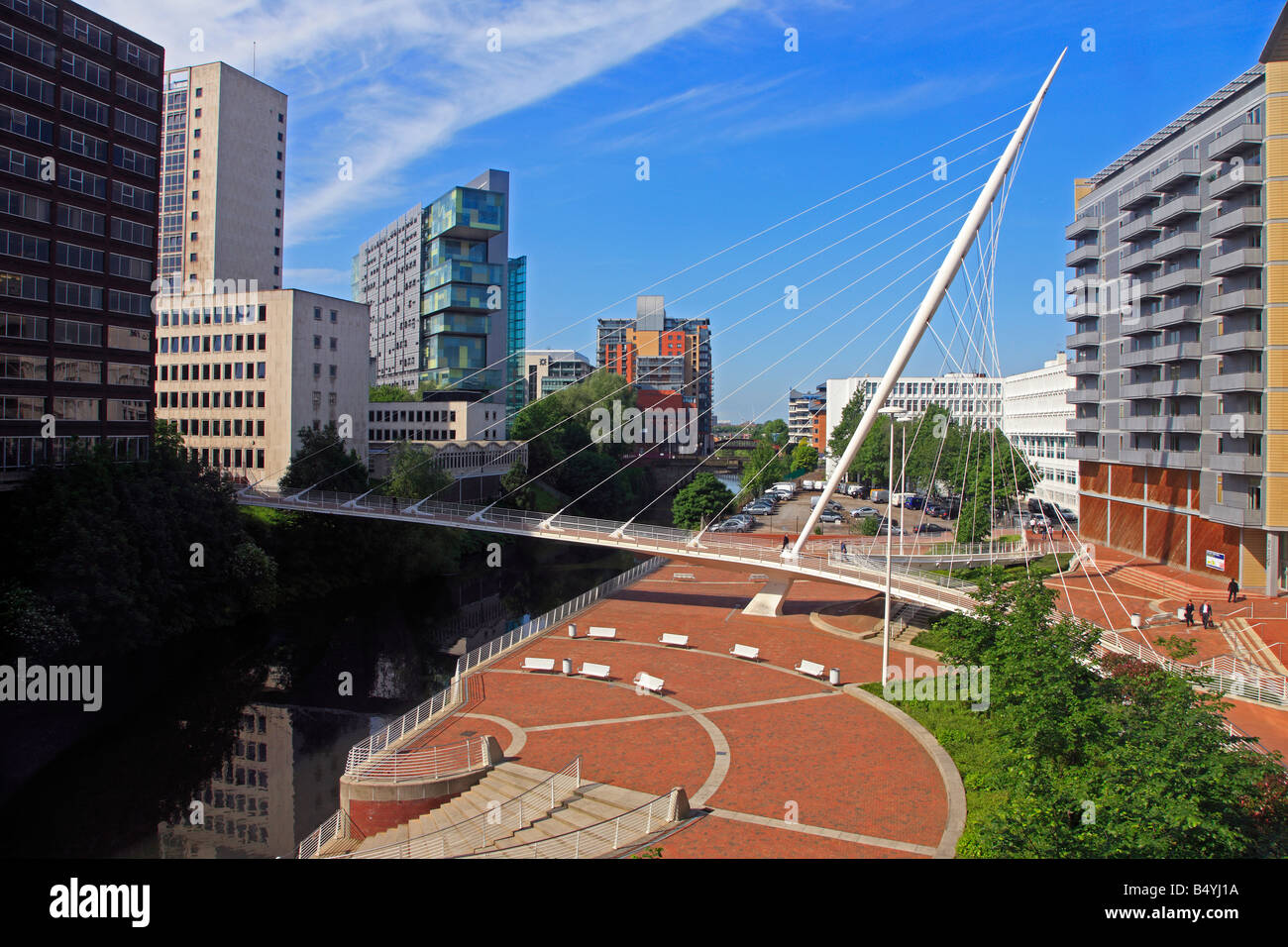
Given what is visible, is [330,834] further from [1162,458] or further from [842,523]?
[842,523]

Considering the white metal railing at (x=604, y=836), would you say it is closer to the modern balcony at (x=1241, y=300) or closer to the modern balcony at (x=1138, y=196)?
the modern balcony at (x=1241, y=300)

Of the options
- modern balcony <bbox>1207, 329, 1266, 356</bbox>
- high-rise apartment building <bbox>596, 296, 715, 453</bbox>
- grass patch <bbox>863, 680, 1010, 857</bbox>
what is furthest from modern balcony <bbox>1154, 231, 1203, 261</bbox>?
high-rise apartment building <bbox>596, 296, 715, 453</bbox>

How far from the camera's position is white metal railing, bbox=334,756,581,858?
558 inches

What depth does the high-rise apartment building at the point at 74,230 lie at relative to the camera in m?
32.6

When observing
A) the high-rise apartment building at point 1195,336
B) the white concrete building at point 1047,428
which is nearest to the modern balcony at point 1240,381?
the high-rise apartment building at point 1195,336

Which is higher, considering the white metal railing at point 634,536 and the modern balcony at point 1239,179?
the modern balcony at point 1239,179

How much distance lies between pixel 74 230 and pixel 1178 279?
49331mm

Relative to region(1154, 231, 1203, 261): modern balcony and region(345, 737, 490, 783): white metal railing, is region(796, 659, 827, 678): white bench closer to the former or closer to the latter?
region(345, 737, 490, 783): white metal railing

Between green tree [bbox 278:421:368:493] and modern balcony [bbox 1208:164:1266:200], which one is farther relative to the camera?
green tree [bbox 278:421:368:493]

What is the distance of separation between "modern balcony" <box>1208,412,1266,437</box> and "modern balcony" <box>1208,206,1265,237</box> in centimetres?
748

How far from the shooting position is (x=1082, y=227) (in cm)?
4550

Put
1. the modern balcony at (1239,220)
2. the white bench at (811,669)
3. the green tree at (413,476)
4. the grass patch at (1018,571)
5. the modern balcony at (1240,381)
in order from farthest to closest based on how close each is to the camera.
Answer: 1. the green tree at (413,476)
2. the modern balcony at (1239,220)
3. the modern balcony at (1240,381)
4. the white bench at (811,669)
5. the grass patch at (1018,571)

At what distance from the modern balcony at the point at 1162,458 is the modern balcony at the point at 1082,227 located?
12845 millimetres
